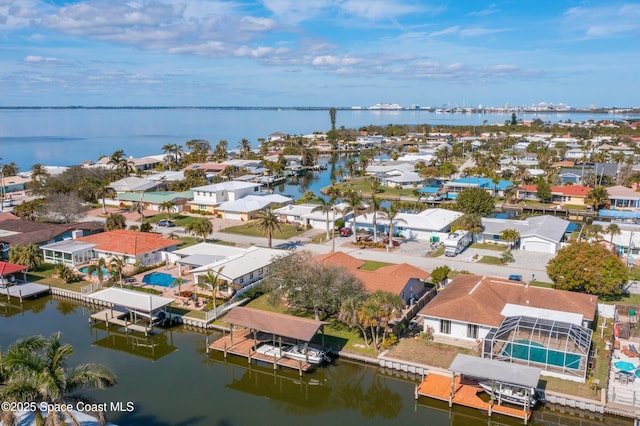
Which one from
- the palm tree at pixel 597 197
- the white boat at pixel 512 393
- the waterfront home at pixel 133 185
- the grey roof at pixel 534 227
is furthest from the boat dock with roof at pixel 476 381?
the waterfront home at pixel 133 185

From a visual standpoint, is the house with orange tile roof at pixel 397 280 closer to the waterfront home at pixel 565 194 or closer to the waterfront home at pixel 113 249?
the waterfront home at pixel 113 249

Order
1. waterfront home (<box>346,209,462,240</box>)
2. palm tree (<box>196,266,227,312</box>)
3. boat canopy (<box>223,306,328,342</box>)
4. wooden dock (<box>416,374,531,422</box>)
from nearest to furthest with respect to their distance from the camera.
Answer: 1. wooden dock (<box>416,374,531,422</box>)
2. boat canopy (<box>223,306,328,342</box>)
3. palm tree (<box>196,266,227,312</box>)
4. waterfront home (<box>346,209,462,240</box>)

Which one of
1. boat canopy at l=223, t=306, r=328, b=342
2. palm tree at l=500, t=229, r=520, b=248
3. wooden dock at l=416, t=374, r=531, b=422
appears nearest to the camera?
wooden dock at l=416, t=374, r=531, b=422

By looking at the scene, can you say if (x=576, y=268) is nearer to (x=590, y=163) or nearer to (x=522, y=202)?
(x=522, y=202)

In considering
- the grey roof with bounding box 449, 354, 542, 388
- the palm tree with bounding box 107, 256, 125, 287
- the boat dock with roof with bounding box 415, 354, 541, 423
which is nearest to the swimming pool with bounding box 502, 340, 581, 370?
the grey roof with bounding box 449, 354, 542, 388

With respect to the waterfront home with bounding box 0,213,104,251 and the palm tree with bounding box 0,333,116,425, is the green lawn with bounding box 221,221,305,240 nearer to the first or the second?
the waterfront home with bounding box 0,213,104,251

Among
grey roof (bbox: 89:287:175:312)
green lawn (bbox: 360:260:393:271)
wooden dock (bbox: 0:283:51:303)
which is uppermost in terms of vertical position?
grey roof (bbox: 89:287:175:312)

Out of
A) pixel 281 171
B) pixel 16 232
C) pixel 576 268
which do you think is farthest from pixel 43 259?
pixel 281 171
